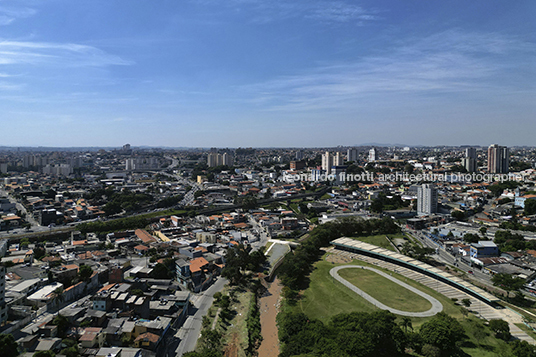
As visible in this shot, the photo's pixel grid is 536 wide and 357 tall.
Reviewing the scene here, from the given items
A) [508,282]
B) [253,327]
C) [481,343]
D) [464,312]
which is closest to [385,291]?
[464,312]

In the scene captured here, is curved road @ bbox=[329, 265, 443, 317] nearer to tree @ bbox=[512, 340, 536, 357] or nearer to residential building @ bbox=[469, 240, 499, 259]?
tree @ bbox=[512, 340, 536, 357]

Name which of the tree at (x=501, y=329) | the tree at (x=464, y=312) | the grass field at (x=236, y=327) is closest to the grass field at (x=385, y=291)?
the tree at (x=464, y=312)

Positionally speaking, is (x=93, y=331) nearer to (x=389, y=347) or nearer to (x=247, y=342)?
(x=247, y=342)

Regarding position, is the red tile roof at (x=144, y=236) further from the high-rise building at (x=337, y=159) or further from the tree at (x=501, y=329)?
the high-rise building at (x=337, y=159)

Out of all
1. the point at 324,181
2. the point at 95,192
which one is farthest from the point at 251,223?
the point at 324,181

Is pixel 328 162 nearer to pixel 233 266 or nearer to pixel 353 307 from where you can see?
pixel 233 266
